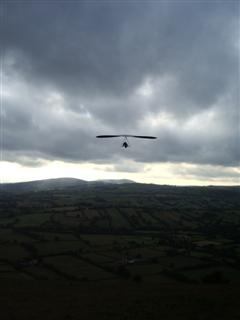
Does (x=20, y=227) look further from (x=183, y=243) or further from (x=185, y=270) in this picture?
(x=185, y=270)

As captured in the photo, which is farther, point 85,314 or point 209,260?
point 209,260

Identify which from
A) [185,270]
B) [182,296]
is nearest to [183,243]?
[185,270]

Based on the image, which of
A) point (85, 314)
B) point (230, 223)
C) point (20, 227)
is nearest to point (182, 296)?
point (85, 314)

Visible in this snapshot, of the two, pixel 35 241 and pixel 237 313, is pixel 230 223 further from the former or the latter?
pixel 237 313

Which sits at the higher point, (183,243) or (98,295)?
(98,295)

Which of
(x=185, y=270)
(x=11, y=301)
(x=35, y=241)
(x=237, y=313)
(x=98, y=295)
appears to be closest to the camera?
(x=237, y=313)

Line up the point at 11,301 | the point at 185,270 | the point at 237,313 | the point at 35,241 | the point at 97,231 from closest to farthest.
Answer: the point at 237,313 → the point at 11,301 → the point at 185,270 → the point at 35,241 → the point at 97,231
